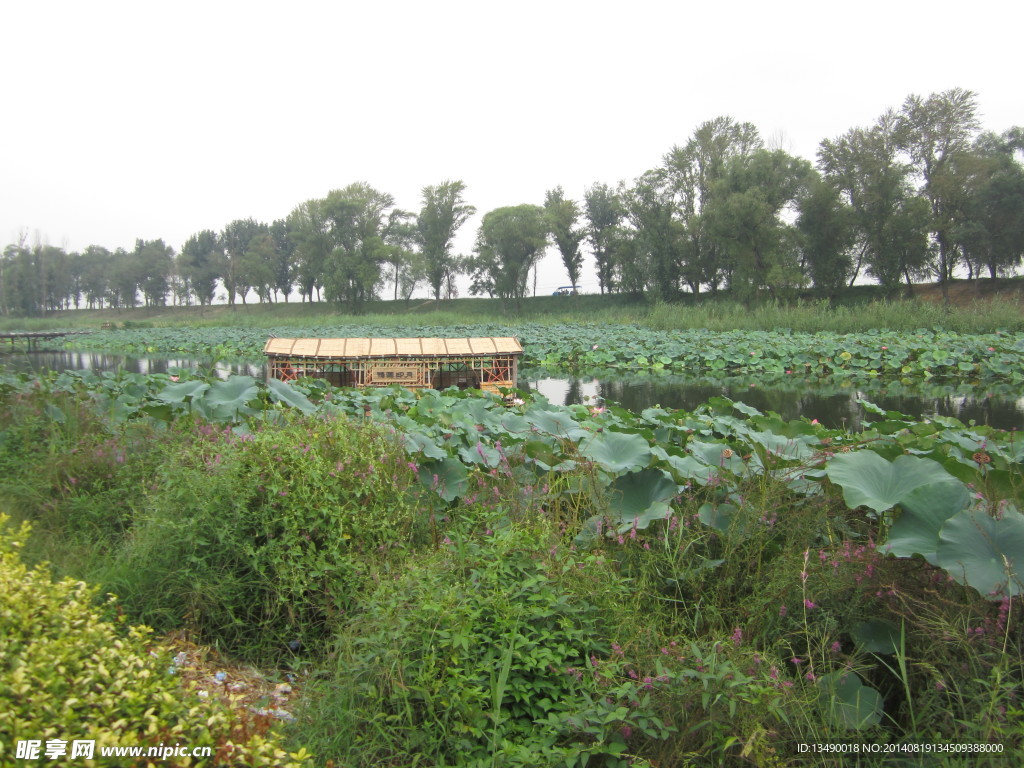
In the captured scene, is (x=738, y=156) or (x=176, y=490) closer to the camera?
(x=176, y=490)

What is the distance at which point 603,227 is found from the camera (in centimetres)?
4025

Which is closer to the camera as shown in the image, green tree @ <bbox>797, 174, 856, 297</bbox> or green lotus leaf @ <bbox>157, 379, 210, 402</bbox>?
green lotus leaf @ <bbox>157, 379, 210, 402</bbox>

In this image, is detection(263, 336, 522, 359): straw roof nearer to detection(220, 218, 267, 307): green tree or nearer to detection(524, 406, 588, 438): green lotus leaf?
detection(524, 406, 588, 438): green lotus leaf

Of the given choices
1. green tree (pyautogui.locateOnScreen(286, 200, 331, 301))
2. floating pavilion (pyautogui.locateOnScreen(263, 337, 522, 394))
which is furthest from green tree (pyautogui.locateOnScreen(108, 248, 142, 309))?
floating pavilion (pyautogui.locateOnScreen(263, 337, 522, 394))

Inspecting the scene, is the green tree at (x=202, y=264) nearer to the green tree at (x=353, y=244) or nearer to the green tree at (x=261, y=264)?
the green tree at (x=261, y=264)

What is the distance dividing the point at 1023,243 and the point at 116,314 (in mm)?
59022

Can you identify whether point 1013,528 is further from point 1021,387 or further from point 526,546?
point 1021,387

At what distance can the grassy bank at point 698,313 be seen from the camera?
1956 cm

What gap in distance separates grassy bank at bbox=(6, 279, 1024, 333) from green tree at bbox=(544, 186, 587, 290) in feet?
6.84

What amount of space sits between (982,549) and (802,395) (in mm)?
11047

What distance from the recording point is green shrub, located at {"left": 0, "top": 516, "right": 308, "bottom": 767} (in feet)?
4.04

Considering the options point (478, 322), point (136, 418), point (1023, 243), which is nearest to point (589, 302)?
point (478, 322)

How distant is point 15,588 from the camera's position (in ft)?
4.99

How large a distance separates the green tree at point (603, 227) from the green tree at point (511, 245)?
3372 millimetres
